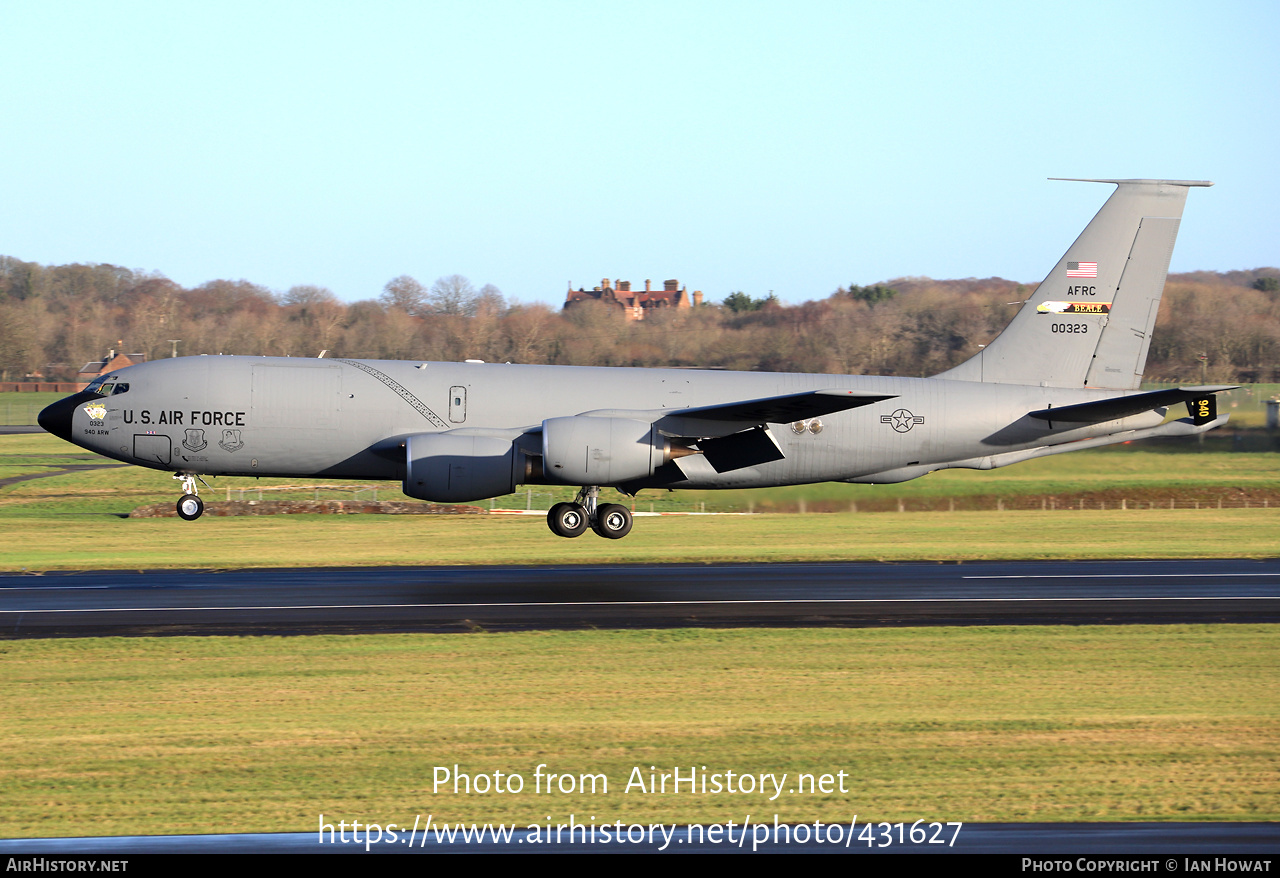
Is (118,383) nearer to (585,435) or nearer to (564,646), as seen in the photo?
(585,435)

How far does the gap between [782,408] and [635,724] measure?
540 inches

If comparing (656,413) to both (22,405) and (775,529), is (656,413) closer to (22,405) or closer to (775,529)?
(775,529)

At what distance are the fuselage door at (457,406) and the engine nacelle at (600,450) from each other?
7.27 ft

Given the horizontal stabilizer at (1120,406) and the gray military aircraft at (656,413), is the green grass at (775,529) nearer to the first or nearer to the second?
the gray military aircraft at (656,413)

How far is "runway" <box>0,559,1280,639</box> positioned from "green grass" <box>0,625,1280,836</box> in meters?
1.52

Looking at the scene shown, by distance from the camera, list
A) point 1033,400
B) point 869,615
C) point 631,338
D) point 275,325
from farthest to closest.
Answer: point 275,325
point 631,338
point 1033,400
point 869,615

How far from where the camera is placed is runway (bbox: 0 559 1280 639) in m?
23.5

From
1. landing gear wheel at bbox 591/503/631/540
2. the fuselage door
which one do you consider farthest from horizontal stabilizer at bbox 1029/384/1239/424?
the fuselage door

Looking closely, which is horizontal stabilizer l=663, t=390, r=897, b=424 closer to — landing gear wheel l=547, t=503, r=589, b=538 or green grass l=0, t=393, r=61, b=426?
landing gear wheel l=547, t=503, r=589, b=538

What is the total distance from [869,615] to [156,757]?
1441 centimetres

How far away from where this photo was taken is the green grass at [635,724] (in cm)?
1348

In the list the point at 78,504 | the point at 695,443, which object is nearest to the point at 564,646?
the point at 695,443

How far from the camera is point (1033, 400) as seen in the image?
3167 centimetres

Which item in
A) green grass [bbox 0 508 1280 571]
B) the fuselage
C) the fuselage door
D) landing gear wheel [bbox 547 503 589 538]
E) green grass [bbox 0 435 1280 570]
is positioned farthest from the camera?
green grass [bbox 0 435 1280 570]
